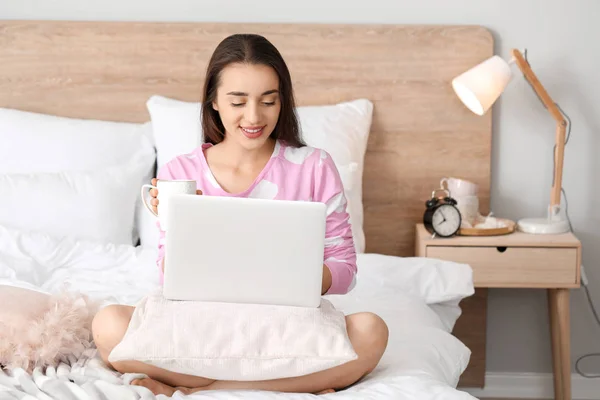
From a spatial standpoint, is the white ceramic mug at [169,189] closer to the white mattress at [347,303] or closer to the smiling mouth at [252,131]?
the smiling mouth at [252,131]

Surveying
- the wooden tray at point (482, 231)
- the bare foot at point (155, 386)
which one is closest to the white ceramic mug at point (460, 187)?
the wooden tray at point (482, 231)

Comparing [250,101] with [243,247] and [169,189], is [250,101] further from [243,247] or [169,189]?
[243,247]

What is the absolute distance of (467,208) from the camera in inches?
107

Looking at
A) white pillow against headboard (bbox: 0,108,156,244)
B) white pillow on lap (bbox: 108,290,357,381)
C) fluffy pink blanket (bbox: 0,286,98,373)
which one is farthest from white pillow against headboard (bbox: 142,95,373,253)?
white pillow on lap (bbox: 108,290,357,381)

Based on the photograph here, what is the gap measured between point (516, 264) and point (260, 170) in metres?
1.07

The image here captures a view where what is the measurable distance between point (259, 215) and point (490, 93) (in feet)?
4.68

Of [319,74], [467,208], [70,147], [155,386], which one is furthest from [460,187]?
[155,386]

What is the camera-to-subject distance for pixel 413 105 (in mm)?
2891

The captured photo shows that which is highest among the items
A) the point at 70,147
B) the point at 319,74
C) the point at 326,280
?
the point at 319,74

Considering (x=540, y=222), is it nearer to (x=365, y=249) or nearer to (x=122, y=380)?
(x=365, y=249)

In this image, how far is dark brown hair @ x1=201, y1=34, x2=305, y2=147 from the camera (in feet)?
5.98

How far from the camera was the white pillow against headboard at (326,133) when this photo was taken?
2699 mm

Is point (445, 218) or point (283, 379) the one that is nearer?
point (283, 379)

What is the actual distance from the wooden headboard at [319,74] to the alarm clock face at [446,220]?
256mm
